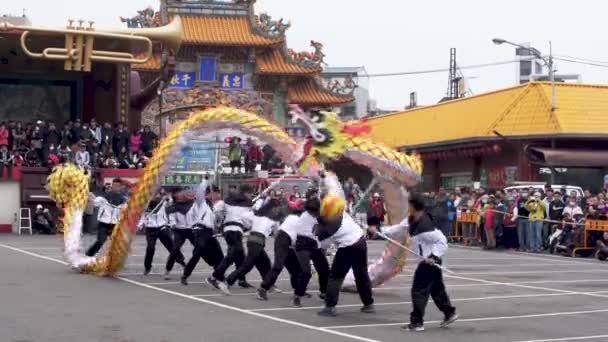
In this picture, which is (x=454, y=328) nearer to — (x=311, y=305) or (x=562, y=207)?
(x=311, y=305)

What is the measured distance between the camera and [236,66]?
4978cm

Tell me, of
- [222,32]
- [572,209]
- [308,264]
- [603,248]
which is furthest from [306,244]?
[222,32]

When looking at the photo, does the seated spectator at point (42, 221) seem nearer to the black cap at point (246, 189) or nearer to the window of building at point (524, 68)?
the black cap at point (246, 189)

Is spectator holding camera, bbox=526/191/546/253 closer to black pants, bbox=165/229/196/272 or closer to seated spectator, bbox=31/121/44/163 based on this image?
black pants, bbox=165/229/196/272

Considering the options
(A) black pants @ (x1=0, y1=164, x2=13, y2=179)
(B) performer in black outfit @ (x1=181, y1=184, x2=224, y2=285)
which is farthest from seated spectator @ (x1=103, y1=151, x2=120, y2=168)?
(B) performer in black outfit @ (x1=181, y1=184, x2=224, y2=285)

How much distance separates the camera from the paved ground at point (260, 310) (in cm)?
1120

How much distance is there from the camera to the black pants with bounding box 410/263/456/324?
1158 cm

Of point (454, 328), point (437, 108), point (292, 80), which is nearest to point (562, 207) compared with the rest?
point (454, 328)

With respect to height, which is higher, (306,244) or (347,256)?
(306,244)

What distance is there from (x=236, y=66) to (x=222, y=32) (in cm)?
180

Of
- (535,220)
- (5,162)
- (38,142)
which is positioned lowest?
(535,220)

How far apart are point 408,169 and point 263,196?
2.52m

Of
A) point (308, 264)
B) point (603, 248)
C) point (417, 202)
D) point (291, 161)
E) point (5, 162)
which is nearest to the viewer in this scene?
point (417, 202)

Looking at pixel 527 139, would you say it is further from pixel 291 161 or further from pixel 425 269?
pixel 425 269
